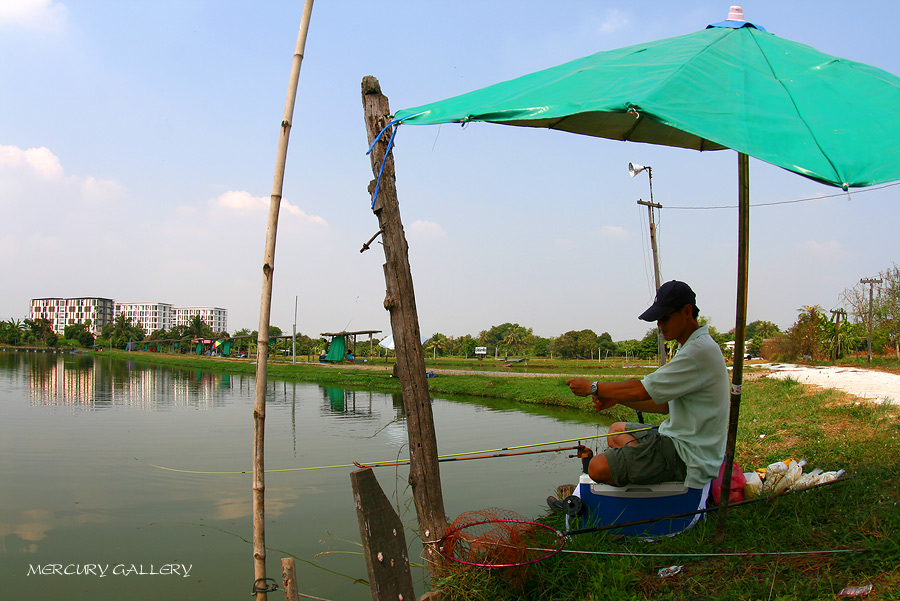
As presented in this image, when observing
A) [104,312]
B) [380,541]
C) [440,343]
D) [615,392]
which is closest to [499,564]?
[380,541]

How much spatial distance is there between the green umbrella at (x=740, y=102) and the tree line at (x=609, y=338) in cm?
164

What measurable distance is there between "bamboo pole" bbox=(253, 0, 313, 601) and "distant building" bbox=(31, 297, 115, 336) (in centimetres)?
17980

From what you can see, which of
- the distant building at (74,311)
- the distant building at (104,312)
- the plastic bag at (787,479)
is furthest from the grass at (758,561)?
the distant building at (74,311)

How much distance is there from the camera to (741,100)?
2596 millimetres

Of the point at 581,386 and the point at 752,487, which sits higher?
the point at 581,386

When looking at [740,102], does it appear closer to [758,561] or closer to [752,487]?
[758,561]

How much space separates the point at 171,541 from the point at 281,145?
4653 mm

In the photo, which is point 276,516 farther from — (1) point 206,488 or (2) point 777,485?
(2) point 777,485

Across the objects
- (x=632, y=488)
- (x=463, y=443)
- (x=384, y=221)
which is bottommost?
(x=463, y=443)

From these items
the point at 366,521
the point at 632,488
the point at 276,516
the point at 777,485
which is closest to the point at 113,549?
the point at 276,516

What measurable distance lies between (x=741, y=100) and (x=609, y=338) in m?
71.9

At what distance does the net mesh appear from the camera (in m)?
3.09

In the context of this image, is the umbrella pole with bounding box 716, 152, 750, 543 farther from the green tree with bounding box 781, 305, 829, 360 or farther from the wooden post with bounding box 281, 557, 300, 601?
the green tree with bounding box 781, 305, 829, 360

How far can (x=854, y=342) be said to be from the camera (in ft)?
107
